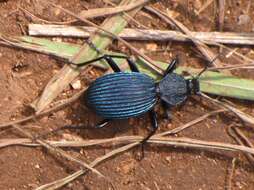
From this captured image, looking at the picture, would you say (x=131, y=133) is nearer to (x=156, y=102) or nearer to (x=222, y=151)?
(x=156, y=102)

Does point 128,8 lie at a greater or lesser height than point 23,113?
greater

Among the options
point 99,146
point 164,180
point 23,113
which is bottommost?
point 164,180

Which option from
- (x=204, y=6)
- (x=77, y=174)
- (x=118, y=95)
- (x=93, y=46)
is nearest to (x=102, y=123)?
(x=118, y=95)

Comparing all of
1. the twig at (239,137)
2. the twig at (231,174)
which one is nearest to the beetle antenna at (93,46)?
the twig at (239,137)

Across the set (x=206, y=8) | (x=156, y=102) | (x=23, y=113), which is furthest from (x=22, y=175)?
(x=206, y=8)

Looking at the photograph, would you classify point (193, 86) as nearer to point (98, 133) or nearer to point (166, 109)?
point (166, 109)

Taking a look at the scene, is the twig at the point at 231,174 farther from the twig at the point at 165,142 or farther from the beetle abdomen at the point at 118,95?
the beetle abdomen at the point at 118,95

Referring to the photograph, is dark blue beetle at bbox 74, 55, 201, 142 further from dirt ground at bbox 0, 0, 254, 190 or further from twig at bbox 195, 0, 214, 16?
twig at bbox 195, 0, 214, 16
